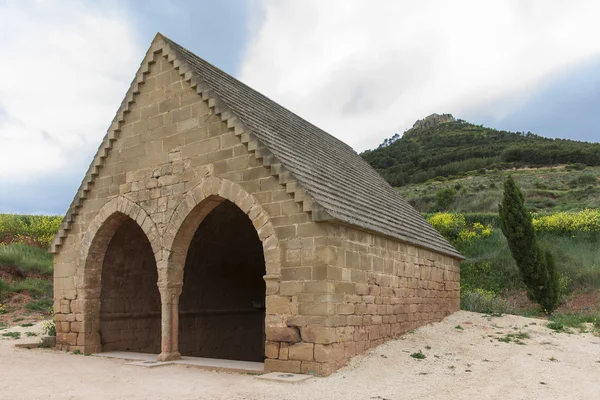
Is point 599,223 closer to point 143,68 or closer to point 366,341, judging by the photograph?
point 366,341

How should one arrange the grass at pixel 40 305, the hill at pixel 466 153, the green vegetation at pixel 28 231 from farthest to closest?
the hill at pixel 466 153
the green vegetation at pixel 28 231
the grass at pixel 40 305

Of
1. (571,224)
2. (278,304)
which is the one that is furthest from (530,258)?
(278,304)

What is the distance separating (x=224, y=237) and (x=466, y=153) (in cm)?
3578

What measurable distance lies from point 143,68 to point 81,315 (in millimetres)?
5380

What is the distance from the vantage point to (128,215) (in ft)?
35.5

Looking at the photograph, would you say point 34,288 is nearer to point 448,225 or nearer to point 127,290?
point 127,290

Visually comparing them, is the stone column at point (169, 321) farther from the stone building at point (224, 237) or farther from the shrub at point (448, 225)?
the shrub at point (448, 225)

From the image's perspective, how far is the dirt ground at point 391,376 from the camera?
7.17m

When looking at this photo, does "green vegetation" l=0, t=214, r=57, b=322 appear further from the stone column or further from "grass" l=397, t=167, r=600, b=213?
"grass" l=397, t=167, r=600, b=213

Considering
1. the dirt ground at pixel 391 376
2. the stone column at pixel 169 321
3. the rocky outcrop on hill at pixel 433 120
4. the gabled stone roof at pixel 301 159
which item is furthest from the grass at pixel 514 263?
the rocky outcrop on hill at pixel 433 120

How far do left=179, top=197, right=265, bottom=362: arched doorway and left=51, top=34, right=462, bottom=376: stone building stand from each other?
49 millimetres

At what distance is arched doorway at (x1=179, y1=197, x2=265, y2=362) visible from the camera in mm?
13312

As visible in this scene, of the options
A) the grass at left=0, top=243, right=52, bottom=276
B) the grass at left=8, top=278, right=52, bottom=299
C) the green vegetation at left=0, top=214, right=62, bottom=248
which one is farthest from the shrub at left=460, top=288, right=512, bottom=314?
the green vegetation at left=0, top=214, right=62, bottom=248

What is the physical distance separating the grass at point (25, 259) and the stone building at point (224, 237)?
9431 millimetres
